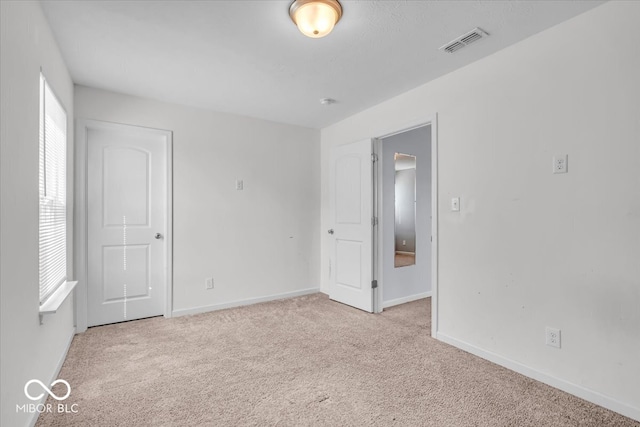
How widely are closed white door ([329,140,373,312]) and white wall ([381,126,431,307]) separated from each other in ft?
0.88

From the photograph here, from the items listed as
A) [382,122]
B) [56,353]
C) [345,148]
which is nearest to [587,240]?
[382,122]

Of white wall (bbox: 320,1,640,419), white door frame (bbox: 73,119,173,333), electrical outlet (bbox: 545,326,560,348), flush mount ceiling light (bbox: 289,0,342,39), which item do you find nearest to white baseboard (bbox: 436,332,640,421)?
white wall (bbox: 320,1,640,419)

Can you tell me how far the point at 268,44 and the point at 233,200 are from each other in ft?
6.61

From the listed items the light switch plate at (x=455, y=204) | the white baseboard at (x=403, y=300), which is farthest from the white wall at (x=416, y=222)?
the light switch plate at (x=455, y=204)

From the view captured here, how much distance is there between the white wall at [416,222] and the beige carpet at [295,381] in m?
0.84

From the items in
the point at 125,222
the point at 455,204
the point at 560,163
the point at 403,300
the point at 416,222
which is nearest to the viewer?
the point at 560,163

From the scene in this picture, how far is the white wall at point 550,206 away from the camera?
5.94ft

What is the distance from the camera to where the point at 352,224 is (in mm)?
3918

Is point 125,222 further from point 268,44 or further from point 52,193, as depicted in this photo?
point 268,44

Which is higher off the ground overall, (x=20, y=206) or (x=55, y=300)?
(x=20, y=206)

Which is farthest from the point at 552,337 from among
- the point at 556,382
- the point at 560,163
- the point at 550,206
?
the point at 560,163

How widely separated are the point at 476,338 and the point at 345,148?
98.6 inches

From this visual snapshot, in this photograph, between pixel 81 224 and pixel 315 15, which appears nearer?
pixel 315 15

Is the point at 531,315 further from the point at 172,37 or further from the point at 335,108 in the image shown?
the point at 172,37
